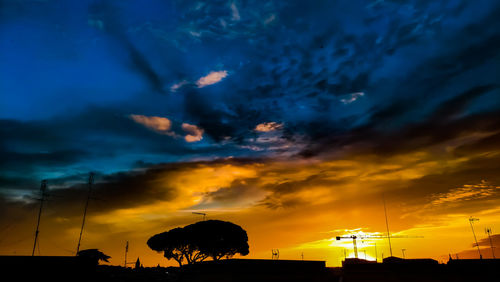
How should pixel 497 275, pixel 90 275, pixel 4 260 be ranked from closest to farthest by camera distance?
1. pixel 497 275
2. pixel 4 260
3. pixel 90 275

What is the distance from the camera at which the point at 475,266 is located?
2545 cm

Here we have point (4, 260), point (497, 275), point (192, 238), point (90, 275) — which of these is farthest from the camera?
point (192, 238)

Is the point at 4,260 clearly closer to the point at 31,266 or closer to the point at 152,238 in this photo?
the point at 31,266

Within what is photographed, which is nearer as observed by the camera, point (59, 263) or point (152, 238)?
point (59, 263)

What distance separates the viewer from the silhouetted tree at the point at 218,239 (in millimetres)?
64188

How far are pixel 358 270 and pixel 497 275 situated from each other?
11.2m

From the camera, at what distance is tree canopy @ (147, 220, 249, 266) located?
2532 inches

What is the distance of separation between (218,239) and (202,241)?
361 centimetres

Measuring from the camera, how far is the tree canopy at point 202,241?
64312 mm

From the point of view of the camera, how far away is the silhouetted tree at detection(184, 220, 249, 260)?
6419 cm

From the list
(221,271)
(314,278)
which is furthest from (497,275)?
(221,271)

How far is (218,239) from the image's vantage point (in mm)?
64438

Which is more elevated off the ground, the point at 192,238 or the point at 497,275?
the point at 192,238

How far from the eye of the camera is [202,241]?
211ft
